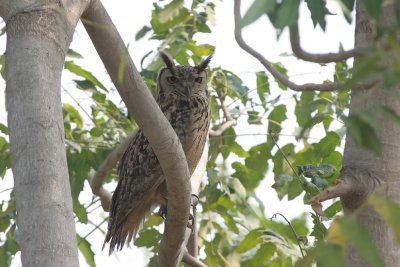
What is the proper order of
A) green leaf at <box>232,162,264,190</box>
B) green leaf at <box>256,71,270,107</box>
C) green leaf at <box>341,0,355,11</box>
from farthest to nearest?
green leaf at <box>256,71,270,107</box> < green leaf at <box>232,162,264,190</box> < green leaf at <box>341,0,355,11</box>

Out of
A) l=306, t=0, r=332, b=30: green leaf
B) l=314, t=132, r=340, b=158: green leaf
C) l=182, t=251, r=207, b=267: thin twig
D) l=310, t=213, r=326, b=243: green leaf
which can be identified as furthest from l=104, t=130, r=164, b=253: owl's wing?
l=306, t=0, r=332, b=30: green leaf

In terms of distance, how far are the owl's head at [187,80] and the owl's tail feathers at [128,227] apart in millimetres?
672

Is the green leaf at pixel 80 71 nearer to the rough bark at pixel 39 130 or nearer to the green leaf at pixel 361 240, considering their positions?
the rough bark at pixel 39 130

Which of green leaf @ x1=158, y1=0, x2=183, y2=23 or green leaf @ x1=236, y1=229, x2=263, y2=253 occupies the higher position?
green leaf @ x1=158, y1=0, x2=183, y2=23

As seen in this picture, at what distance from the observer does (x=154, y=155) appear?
4.22 meters

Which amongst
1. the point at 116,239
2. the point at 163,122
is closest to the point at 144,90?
the point at 163,122

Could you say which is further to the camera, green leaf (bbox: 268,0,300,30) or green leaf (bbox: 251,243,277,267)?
green leaf (bbox: 251,243,277,267)

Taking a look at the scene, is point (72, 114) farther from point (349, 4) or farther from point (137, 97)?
point (349, 4)

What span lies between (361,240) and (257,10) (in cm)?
39

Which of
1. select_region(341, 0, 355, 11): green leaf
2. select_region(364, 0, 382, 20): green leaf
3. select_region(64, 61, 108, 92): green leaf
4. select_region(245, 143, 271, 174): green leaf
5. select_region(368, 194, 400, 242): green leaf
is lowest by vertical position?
select_region(245, 143, 271, 174): green leaf

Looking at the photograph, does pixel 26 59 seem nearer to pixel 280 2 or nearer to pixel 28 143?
pixel 28 143

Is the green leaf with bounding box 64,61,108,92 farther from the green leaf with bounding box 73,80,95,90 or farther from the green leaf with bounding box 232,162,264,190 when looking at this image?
the green leaf with bounding box 232,162,264,190

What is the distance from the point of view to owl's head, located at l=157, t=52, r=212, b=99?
4422 mm

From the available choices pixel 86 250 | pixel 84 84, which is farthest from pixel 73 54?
pixel 86 250
